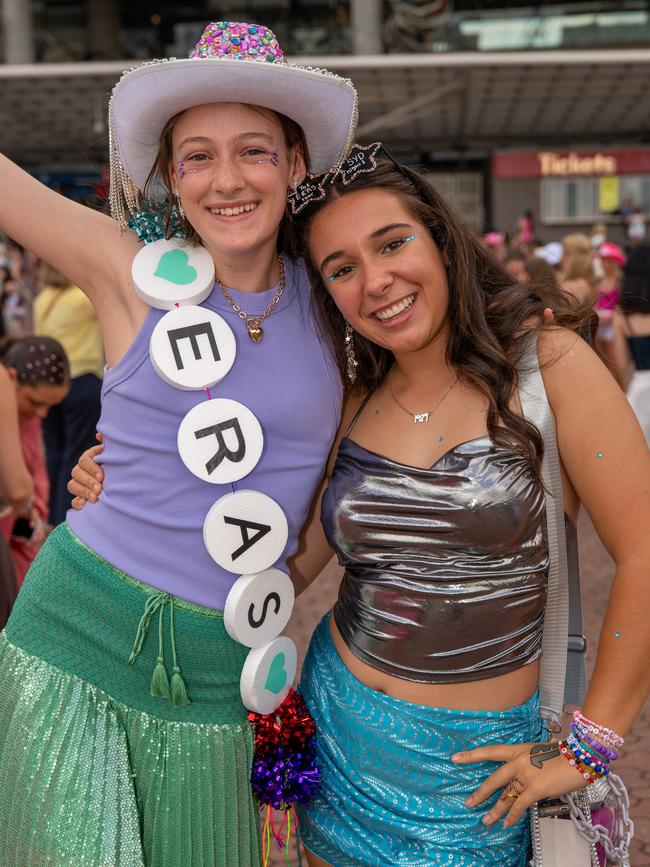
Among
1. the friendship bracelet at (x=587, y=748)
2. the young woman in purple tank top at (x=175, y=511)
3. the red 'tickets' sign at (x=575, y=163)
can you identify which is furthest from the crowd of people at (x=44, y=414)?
the red 'tickets' sign at (x=575, y=163)

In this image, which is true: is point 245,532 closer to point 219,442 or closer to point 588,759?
point 219,442

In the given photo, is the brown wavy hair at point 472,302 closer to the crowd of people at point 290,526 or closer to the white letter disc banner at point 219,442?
the crowd of people at point 290,526

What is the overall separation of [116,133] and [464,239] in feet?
2.57

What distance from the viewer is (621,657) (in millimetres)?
1845

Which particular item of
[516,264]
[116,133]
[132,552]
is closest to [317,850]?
[132,552]

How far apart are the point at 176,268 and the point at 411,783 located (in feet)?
3.78

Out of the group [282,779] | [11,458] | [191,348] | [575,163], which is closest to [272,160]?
[191,348]

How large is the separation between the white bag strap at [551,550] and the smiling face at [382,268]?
23cm

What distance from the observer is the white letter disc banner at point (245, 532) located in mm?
1912

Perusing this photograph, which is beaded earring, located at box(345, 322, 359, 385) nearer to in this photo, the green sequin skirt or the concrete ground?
the green sequin skirt

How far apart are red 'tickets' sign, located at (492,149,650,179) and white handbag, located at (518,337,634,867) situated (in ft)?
73.7

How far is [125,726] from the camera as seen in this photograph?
1964 millimetres

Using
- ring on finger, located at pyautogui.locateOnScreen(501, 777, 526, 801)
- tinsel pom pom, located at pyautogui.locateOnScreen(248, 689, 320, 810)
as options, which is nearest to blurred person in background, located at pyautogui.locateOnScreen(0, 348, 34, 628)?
tinsel pom pom, located at pyautogui.locateOnScreen(248, 689, 320, 810)

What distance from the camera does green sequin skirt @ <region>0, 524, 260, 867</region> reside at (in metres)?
1.90
